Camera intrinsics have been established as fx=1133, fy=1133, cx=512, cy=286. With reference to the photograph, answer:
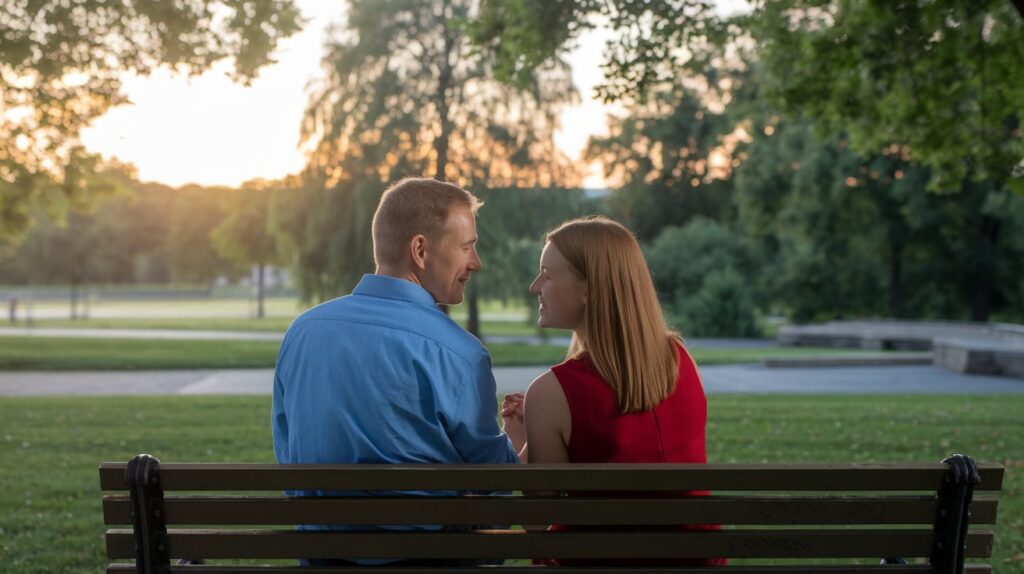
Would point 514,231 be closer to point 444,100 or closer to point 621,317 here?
point 444,100

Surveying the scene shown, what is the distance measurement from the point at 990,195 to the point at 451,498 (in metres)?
30.9

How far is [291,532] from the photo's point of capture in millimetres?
2736

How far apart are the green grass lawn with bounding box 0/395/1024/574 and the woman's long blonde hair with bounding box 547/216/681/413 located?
386 centimetres

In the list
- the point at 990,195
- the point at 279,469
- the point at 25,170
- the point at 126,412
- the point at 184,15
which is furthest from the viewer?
the point at 990,195

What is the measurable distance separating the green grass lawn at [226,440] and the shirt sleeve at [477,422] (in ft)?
11.9

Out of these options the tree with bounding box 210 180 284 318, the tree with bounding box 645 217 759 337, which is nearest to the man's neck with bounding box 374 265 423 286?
the tree with bounding box 645 217 759 337

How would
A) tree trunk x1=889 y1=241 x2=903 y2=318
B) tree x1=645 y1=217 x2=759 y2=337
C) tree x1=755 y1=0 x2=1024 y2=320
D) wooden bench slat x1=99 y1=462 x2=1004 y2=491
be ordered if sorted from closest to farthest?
wooden bench slat x1=99 y1=462 x2=1004 y2=491 → tree x1=755 y1=0 x2=1024 y2=320 → tree x1=645 y1=217 x2=759 y2=337 → tree trunk x1=889 y1=241 x2=903 y2=318

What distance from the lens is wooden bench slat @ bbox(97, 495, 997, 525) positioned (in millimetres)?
2672

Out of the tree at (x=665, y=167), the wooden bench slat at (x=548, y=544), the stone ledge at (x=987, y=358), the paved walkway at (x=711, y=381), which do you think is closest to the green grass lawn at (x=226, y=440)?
the paved walkway at (x=711, y=381)

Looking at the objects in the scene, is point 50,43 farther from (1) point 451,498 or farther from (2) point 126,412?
(1) point 451,498

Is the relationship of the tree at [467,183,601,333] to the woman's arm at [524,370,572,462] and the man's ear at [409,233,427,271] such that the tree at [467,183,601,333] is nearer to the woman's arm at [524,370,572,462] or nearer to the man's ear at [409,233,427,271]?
the man's ear at [409,233,427,271]

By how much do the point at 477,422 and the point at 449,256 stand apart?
0.45m

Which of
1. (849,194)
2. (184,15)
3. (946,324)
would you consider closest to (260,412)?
(184,15)

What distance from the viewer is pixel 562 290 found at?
9.79 feet
